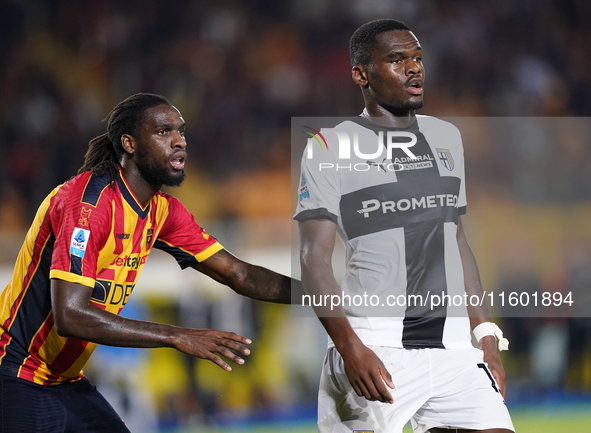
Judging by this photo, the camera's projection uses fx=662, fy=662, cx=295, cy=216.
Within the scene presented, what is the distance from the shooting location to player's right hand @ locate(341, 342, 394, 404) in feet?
8.04

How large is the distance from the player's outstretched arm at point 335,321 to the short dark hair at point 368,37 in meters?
0.76

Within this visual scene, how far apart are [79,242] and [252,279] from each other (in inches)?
39.6

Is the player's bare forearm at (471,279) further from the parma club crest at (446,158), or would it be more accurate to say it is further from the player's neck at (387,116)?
the player's neck at (387,116)

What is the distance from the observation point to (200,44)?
8758 millimetres

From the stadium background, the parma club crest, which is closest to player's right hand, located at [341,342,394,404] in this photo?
the parma club crest

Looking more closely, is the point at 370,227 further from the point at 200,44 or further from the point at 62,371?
the point at 200,44

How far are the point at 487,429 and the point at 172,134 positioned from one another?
1923mm

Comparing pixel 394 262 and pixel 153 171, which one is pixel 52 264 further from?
pixel 394 262

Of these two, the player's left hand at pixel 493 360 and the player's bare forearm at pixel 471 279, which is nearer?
the player's left hand at pixel 493 360

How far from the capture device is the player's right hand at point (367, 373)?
2451 millimetres

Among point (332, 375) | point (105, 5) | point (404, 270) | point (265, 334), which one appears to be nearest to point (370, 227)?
point (404, 270)

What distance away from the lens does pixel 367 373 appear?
2.46 metres

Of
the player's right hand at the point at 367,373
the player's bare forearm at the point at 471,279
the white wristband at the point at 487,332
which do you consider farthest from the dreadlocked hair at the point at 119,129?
the white wristband at the point at 487,332

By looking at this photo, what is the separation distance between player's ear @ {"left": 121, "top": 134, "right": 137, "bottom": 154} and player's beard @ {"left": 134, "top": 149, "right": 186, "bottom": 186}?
33 mm
